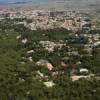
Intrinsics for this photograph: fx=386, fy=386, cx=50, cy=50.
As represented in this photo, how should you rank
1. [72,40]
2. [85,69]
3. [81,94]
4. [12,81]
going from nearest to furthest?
[81,94]
[12,81]
[85,69]
[72,40]

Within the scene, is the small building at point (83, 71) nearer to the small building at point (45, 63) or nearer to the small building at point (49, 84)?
the small building at point (45, 63)

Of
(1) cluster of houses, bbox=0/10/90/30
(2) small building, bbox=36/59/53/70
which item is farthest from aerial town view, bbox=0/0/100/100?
(1) cluster of houses, bbox=0/10/90/30

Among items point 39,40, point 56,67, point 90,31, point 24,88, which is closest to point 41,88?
point 24,88

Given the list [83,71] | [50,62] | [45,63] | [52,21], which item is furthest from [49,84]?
[52,21]

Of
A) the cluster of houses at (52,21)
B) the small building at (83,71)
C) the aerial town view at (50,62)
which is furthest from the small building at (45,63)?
the cluster of houses at (52,21)

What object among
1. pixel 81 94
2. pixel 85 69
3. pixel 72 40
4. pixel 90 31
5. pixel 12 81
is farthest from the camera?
pixel 90 31

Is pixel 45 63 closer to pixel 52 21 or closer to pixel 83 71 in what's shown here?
pixel 83 71

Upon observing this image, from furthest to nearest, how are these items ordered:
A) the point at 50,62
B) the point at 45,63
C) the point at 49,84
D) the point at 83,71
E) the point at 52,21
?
the point at 52,21 → the point at 50,62 → the point at 45,63 → the point at 83,71 → the point at 49,84

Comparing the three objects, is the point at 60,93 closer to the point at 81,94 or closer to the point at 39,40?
the point at 81,94
